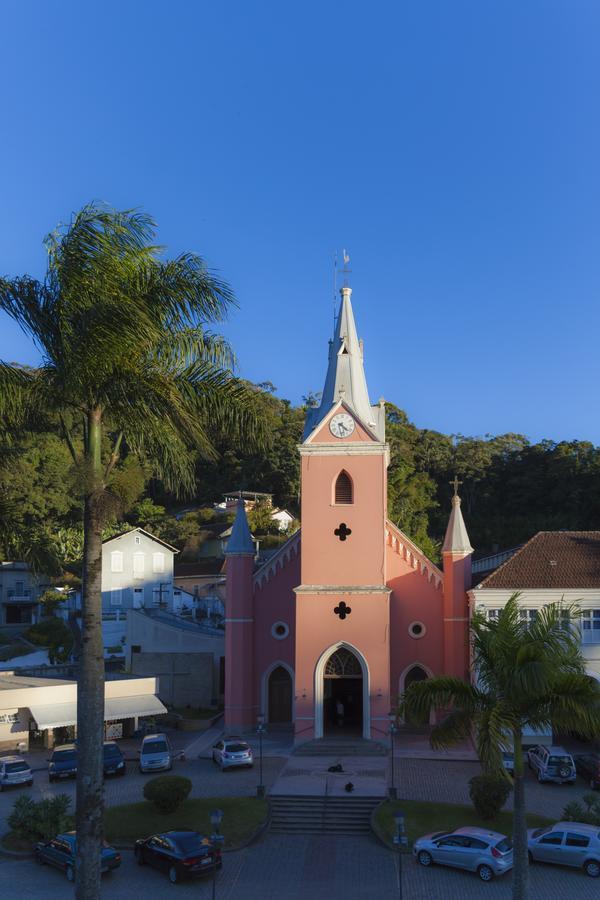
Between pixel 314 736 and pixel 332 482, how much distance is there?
10.7 metres

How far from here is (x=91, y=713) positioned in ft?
45.8

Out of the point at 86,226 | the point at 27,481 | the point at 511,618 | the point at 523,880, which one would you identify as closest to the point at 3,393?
the point at 86,226

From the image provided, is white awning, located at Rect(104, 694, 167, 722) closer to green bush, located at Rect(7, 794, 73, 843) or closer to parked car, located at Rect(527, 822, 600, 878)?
green bush, located at Rect(7, 794, 73, 843)

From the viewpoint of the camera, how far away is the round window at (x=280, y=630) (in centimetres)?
3988

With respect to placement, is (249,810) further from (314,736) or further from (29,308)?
(29,308)

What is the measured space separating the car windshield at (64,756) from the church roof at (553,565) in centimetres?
1747

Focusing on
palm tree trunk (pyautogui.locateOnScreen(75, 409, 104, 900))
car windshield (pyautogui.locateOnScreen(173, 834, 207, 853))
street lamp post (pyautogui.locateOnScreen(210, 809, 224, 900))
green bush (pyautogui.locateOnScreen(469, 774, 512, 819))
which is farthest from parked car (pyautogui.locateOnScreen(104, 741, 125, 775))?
palm tree trunk (pyautogui.locateOnScreen(75, 409, 104, 900))

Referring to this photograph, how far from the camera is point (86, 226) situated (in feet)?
48.4

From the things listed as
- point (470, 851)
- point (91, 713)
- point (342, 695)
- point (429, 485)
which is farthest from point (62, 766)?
point (429, 485)

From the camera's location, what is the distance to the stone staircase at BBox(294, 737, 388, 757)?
3409 cm

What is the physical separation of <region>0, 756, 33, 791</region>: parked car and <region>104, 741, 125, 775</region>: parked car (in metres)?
2.70

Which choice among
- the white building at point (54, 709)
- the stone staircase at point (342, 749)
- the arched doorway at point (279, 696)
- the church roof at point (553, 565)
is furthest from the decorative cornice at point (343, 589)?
the white building at point (54, 709)

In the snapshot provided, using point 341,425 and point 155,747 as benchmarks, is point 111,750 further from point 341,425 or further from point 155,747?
point 341,425

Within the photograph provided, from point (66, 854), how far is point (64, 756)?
10281 millimetres
